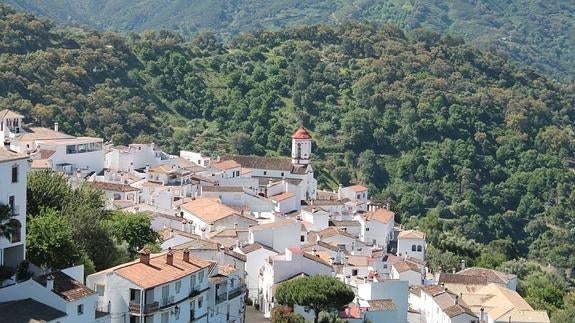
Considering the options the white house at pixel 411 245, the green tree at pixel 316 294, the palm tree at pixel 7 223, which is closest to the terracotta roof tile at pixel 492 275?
the white house at pixel 411 245

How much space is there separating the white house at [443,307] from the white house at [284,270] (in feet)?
17.7

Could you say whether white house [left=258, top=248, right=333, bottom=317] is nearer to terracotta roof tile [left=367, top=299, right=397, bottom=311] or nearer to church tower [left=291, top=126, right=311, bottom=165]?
terracotta roof tile [left=367, top=299, right=397, bottom=311]

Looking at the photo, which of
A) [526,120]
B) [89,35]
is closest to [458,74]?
[526,120]

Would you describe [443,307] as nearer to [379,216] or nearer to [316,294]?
[316,294]

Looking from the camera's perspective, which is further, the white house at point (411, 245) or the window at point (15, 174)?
the white house at point (411, 245)

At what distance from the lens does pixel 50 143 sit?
197 feet

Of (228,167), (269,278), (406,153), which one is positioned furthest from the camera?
(406,153)

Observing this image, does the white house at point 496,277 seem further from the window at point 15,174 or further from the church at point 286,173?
the window at point 15,174

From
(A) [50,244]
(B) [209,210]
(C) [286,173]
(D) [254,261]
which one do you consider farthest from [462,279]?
(A) [50,244]

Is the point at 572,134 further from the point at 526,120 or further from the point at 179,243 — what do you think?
the point at 179,243

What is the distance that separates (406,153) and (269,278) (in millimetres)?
60991

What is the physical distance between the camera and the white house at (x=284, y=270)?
137 feet

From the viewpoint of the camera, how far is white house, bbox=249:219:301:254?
48.0 metres

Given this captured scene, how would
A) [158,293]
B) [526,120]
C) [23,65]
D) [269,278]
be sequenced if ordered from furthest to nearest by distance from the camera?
1. [526,120]
2. [23,65]
3. [269,278]
4. [158,293]
